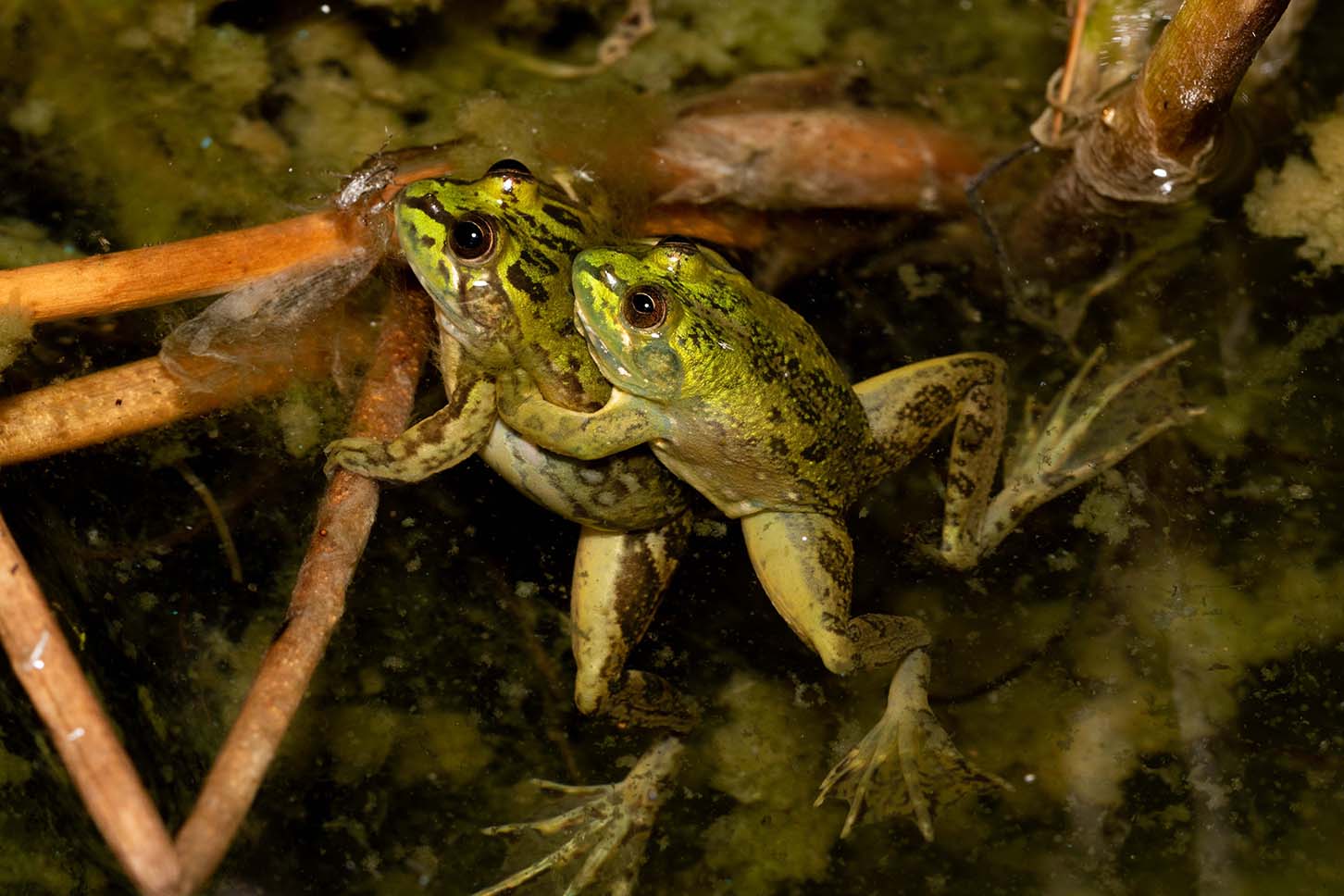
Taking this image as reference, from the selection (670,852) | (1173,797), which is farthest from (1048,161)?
(670,852)

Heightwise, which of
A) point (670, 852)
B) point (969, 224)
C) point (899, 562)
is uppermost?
point (969, 224)

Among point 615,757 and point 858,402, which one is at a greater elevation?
point 858,402

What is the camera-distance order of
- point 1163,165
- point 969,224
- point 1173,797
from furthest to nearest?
point 969,224
point 1163,165
point 1173,797

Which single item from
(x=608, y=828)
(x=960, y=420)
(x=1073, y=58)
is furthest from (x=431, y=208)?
(x=1073, y=58)

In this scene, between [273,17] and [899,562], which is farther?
[273,17]

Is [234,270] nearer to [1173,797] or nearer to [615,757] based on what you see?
[615,757]

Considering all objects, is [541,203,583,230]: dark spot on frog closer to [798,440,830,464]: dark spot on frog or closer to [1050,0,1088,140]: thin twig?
[798,440,830,464]: dark spot on frog

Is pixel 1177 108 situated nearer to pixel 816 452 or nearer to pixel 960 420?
pixel 960 420
